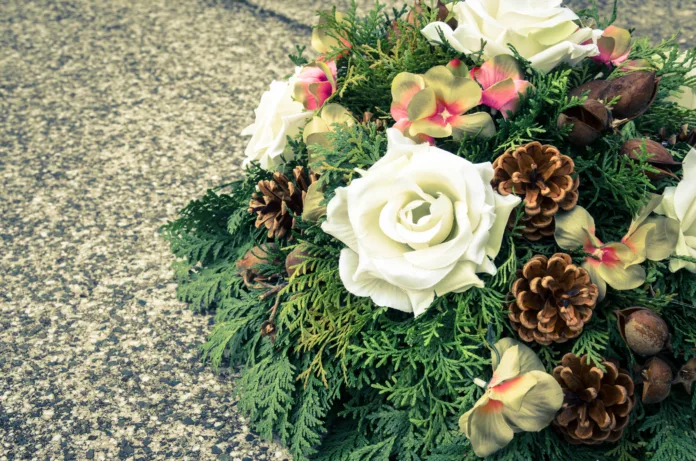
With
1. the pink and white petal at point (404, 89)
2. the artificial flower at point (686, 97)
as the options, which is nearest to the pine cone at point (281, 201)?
the pink and white petal at point (404, 89)

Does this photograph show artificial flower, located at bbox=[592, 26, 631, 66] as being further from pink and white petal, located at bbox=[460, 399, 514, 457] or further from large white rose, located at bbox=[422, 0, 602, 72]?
pink and white petal, located at bbox=[460, 399, 514, 457]

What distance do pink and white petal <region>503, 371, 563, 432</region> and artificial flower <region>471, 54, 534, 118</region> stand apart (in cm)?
46

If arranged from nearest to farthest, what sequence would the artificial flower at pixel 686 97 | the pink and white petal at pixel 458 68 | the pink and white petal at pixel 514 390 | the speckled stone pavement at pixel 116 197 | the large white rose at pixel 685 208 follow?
the pink and white petal at pixel 514 390
the large white rose at pixel 685 208
the pink and white petal at pixel 458 68
the artificial flower at pixel 686 97
the speckled stone pavement at pixel 116 197

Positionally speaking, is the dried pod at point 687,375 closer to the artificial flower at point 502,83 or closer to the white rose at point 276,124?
the artificial flower at point 502,83

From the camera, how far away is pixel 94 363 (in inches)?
70.2

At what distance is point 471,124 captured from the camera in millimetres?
1291

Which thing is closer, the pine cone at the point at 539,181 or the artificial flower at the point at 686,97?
the pine cone at the point at 539,181

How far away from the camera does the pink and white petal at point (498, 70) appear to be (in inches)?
51.4

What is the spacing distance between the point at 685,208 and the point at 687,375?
0.89ft

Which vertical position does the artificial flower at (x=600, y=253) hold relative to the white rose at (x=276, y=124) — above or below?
above

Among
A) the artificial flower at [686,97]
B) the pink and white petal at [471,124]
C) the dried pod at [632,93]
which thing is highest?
the dried pod at [632,93]

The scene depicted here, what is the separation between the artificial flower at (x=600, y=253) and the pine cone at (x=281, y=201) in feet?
1.66

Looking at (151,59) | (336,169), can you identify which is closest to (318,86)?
(336,169)

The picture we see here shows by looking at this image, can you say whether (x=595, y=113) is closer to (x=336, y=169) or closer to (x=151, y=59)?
(x=336, y=169)
